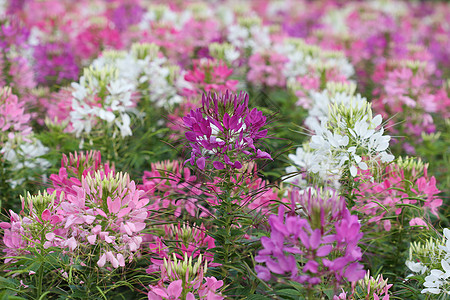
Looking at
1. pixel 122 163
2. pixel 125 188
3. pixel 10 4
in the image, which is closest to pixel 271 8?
pixel 10 4

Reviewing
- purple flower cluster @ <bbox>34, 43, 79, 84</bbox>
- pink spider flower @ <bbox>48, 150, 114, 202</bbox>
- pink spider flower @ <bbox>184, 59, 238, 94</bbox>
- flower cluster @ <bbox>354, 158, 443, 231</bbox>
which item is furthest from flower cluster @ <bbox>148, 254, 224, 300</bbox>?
purple flower cluster @ <bbox>34, 43, 79, 84</bbox>

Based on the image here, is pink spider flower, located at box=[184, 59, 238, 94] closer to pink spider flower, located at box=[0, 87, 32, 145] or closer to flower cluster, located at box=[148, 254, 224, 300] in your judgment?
pink spider flower, located at box=[0, 87, 32, 145]

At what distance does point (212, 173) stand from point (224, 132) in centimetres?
29

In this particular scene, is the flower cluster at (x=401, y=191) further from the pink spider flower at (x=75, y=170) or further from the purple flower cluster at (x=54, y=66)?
the purple flower cluster at (x=54, y=66)

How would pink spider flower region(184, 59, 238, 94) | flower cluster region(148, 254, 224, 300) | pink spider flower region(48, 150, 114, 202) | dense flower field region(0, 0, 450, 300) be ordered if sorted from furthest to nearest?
pink spider flower region(184, 59, 238, 94) < pink spider flower region(48, 150, 114, 202) < dense flower field region(0, 0, 450, 300) < flower cluster region(148, 254, 224, 300)

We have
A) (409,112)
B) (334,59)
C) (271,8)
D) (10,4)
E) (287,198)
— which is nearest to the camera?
(287,198)

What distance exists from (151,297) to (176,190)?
747 millimetres

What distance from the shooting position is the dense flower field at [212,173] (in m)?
1.42

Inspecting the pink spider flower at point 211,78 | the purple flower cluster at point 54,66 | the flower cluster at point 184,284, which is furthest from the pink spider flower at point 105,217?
the purple flower cluster at point 54,66

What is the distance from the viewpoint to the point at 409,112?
10.3ft

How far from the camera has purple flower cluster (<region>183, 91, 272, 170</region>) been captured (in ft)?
4.67

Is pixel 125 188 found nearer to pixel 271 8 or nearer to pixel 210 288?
pixel 210 288

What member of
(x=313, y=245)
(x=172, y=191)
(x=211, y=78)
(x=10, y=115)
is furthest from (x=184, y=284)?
(x=211, y=78)

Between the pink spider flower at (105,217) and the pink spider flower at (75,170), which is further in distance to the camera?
the pink spider flower at (75,170)
